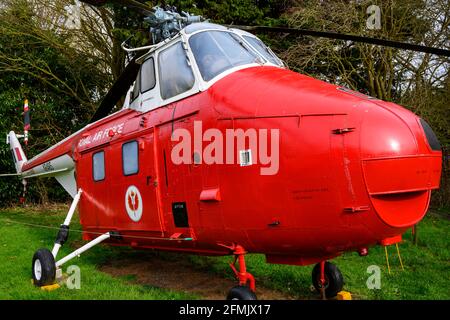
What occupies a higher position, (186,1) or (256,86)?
(186,1)

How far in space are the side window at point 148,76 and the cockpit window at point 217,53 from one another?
0.89 m

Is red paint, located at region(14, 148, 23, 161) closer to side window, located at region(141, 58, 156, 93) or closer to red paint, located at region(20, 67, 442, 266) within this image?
side window, located at region(141, 58, 156, 93)

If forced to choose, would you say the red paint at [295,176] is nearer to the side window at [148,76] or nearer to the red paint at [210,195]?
the red paint at [210,195]

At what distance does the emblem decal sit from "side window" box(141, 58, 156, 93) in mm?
1458

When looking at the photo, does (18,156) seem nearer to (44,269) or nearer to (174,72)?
(44,269)

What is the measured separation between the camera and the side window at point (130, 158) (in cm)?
614

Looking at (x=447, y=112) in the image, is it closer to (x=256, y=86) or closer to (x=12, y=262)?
(x=256, y=86)

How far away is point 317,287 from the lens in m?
6.18

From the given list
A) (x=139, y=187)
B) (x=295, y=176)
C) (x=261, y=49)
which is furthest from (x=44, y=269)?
(x=261, y=49)

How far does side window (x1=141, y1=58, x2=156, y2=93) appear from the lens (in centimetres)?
621

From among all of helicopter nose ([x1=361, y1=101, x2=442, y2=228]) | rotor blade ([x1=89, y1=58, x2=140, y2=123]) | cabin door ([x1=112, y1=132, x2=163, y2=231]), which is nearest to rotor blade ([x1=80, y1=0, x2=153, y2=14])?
rotor blade ([x1=89, y1=58, x2=140, y2=123])

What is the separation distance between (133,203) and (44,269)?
1.78 metres
